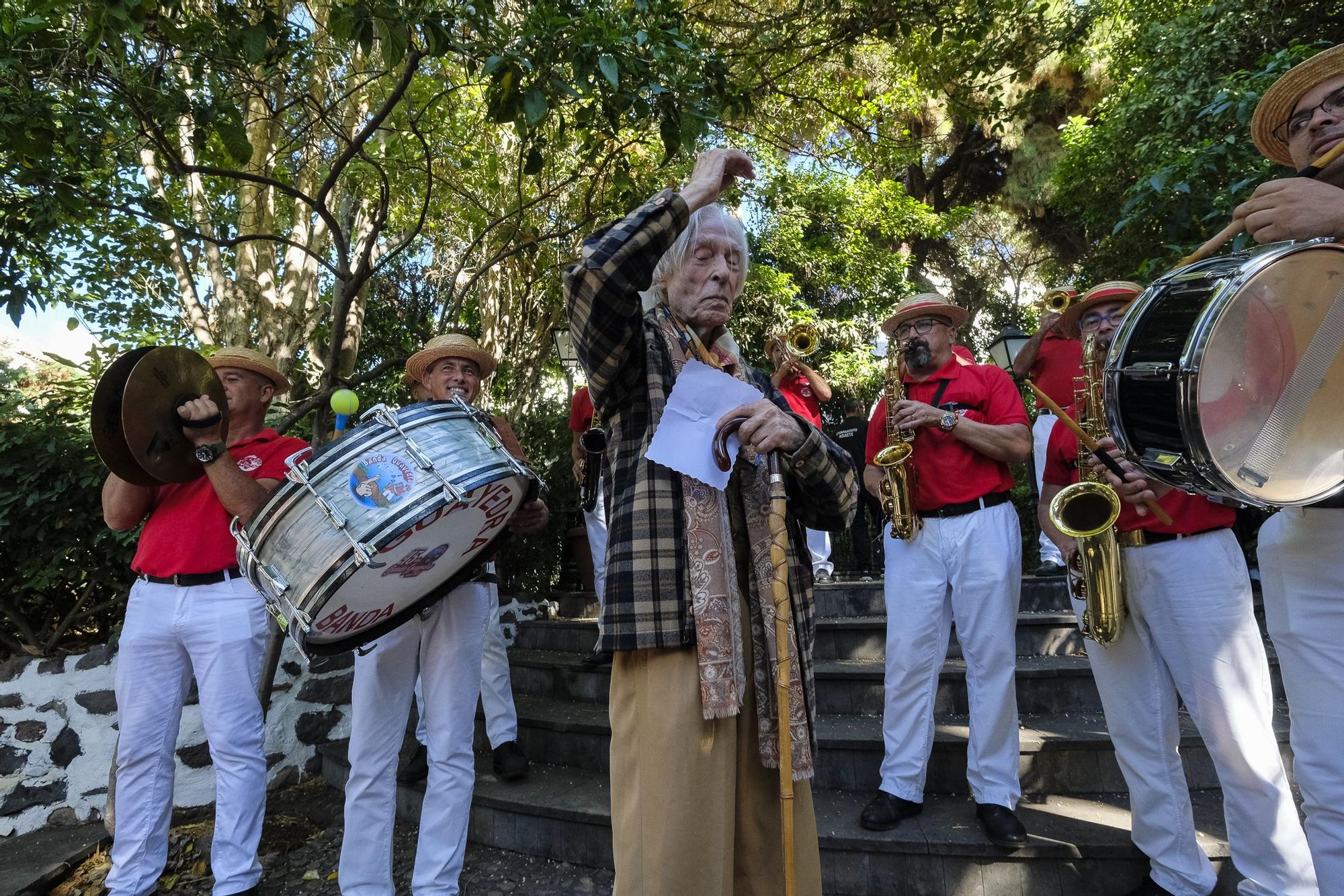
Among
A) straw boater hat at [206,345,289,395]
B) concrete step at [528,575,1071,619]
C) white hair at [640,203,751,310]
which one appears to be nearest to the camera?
→ white hair at [640,203,751,310]

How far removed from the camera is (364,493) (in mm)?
2361

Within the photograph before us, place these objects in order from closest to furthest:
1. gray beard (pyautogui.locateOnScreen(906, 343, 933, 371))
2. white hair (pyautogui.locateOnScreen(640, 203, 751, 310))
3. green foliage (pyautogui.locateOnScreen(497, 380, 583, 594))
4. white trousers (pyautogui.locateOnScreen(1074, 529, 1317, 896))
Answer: white hair (pyautogui.locateOnScreen(640, 203, 751, 310)) < white trousers (pyautogui.locateOnScreen(1074, 529, 1317, 896)) < gray beard (pyautogui.locateOnScreen(906, 343, 933, 371)) < green foliage (pyautogui.locateOnScreen(497, 380, 583, 594))

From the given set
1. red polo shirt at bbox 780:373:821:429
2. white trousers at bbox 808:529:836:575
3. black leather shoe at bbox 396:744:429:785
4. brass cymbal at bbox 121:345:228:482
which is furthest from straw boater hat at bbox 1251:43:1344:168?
white trousers at bbox 808:529:836:575

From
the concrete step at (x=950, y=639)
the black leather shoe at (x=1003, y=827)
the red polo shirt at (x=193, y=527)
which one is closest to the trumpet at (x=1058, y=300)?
the concrete step at (x=950, y=639)

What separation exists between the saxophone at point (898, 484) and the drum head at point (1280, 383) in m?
1.82

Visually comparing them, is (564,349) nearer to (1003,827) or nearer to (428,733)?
(428,733)

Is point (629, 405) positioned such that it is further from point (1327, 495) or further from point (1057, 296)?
point (1057, 296)

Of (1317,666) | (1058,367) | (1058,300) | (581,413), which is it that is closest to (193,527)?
(581,413)

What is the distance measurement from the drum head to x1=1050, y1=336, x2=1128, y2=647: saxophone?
1035mm

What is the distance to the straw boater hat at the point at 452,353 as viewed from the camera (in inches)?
155

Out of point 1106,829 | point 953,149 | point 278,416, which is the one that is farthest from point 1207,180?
point 953,149

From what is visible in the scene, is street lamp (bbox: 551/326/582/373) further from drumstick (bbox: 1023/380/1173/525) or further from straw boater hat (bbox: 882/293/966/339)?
drumstick (bbox: 1023/380/1173/525)

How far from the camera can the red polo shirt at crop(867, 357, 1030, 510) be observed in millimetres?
3551

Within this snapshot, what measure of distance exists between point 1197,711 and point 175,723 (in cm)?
416
